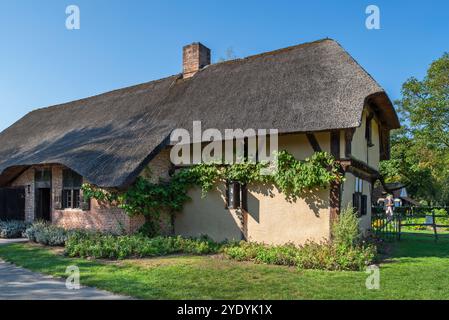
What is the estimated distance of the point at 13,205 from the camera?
699 inches

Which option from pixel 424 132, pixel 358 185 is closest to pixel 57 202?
pixel 358 185

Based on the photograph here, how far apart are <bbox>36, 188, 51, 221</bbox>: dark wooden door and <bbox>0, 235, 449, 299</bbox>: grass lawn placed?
6198 mm

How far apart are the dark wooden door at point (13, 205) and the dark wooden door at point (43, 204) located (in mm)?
1072

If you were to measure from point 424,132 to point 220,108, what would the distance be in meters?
25.1

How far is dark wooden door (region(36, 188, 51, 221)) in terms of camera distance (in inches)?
672

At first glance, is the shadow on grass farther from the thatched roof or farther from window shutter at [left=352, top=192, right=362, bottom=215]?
the thatched roof

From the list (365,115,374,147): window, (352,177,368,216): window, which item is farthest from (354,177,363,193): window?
(365,115,374,147): window

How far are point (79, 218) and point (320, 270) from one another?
9395 millimetres

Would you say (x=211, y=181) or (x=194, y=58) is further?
(x=194, y=58)

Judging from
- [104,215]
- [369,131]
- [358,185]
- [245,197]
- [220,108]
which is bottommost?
[104,215]

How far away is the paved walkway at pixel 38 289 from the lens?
21.9ft

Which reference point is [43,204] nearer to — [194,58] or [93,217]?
[93,217]
